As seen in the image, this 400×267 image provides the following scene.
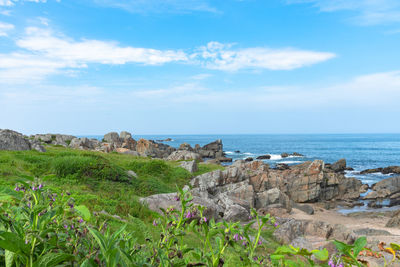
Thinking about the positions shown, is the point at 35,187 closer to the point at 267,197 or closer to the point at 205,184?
the point at 205,184

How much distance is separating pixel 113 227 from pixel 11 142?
21.8 m

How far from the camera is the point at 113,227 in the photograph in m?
7.47

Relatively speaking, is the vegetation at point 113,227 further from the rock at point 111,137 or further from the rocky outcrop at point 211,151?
the rocky outcrop at point 211,151

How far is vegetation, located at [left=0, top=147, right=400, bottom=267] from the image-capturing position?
1343 millimetres


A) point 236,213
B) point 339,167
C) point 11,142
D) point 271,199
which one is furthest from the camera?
point 339,167

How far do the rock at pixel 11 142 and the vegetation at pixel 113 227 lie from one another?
7.29 metres

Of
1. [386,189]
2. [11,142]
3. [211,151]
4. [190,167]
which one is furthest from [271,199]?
[211,151]

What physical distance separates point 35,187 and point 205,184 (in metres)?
20.8

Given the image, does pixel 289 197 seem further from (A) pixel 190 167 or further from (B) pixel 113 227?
(B) pixel 113 227

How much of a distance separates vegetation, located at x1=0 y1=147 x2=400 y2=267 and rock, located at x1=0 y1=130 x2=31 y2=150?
287 inches

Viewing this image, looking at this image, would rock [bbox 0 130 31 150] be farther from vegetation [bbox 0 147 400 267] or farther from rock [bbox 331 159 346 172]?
rock [bbox 331 159 346 172]

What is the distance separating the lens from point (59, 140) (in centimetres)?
5422

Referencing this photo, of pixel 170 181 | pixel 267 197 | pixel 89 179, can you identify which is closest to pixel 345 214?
pixel 267 197

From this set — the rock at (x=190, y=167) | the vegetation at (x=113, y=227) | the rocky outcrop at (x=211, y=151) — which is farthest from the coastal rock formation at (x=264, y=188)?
the rocky outcrop at (x=211, y=151)
